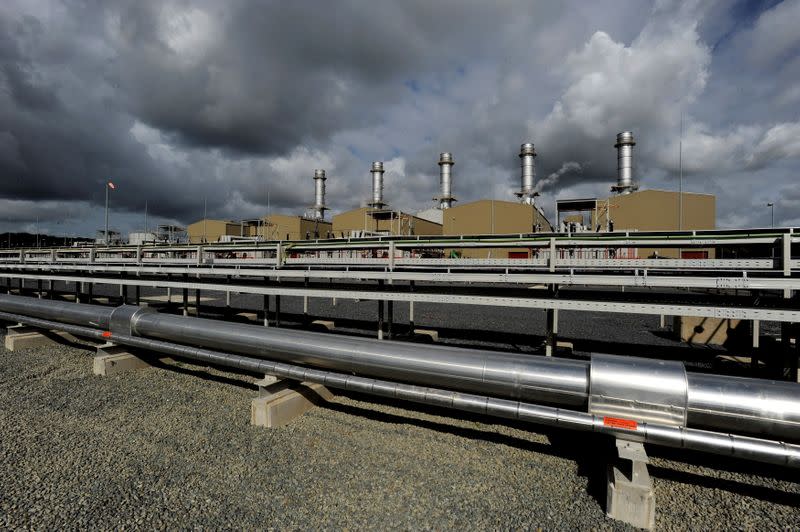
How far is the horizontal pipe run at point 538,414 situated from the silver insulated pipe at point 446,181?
34623mm

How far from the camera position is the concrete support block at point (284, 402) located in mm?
3721

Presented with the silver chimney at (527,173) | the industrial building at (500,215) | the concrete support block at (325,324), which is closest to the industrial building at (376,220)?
the industrial building at (500,215)

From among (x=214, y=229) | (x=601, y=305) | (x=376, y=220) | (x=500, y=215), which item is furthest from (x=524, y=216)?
(x=214, y=229)

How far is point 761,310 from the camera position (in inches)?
135

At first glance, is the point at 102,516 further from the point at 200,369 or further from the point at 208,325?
the point at 200,369

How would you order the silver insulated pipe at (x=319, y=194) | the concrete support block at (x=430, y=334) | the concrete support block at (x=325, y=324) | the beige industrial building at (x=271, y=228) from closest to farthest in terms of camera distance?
1. the concrete support block at (x=430, y=334)
2. the concrete support block at (x=325, y=324)
3. the beige industrial building at (x=271, y=228)
4. the silver insulated pipe at (x=319, y=194)

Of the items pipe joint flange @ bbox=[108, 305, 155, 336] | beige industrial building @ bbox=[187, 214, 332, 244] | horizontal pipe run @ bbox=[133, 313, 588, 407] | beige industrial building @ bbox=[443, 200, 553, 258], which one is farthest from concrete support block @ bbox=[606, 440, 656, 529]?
beige industrial building @ bbox=[187, 214, 332, 244]

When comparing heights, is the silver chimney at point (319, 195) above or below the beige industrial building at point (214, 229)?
above

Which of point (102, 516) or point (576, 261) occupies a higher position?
point (576, 261)

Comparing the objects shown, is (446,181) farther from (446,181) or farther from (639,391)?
(639,391)

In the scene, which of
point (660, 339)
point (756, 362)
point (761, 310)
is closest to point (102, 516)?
point (761, 310)

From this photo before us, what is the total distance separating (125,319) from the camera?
17.5 ft

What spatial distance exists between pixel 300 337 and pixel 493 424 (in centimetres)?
228

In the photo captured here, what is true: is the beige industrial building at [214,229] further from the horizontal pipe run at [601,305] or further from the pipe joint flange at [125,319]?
the horizontal pipe run at [601,305]
